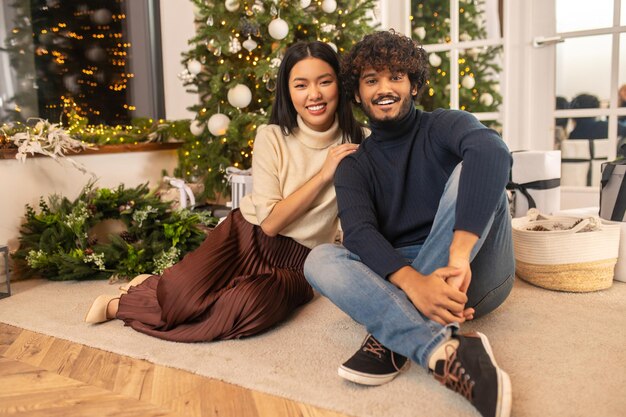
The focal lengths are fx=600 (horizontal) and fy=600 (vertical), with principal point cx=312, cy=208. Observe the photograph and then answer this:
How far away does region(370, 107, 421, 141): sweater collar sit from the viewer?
1632mm

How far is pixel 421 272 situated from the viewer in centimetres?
152

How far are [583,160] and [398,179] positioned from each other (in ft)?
8.03

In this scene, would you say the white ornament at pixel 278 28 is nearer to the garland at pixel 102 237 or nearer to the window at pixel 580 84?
the garland at pixel 102 237

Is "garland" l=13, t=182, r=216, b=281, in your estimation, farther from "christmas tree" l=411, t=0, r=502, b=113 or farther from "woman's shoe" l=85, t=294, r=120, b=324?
"christmas tree" l=411, t=0, r=502, b=113

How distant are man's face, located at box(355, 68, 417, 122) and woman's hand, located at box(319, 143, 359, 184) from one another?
0.45 feet

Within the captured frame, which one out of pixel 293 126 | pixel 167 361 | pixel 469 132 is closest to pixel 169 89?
pixel 293 126

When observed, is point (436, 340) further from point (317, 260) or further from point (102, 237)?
point (102, 237)

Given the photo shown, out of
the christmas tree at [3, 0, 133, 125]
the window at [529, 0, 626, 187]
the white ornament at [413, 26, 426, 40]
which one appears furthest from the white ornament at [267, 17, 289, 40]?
the window at [529, 0, 626, 187]

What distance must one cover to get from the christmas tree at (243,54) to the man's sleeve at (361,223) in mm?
1425

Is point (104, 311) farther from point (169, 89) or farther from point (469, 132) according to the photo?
point (169, 89)

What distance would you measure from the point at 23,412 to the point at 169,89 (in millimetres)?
2844

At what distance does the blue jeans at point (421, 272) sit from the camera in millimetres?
1382

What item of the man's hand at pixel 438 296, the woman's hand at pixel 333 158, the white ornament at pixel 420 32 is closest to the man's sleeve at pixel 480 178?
the man's hand at pixel 438 296

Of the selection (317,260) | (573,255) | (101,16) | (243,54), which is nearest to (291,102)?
(317,260)
